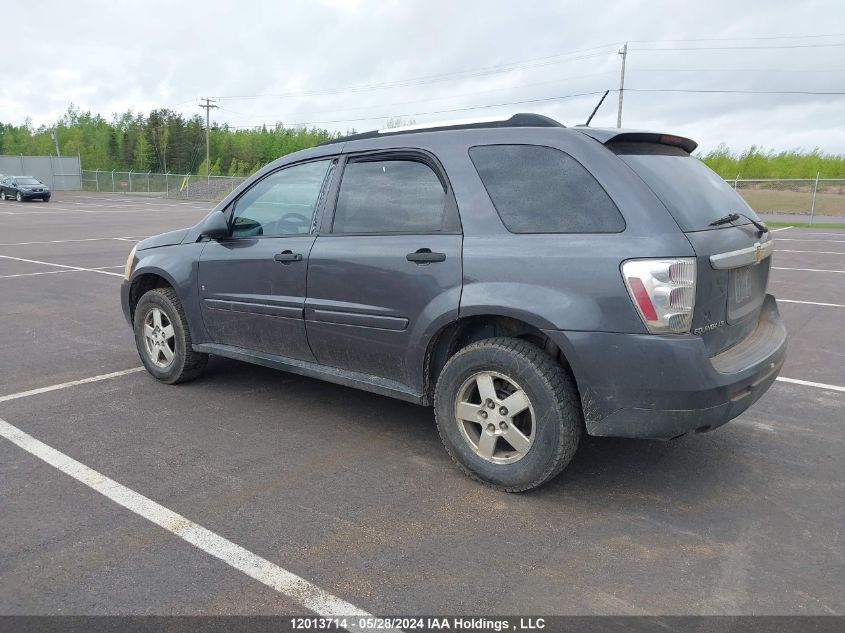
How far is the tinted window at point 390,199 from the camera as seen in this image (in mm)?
3855

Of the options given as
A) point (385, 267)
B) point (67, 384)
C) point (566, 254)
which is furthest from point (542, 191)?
point (67, 384)

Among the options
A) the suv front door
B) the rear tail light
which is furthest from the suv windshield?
the suv front door

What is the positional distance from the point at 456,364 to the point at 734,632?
5.53 ft

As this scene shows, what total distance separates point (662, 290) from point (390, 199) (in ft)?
5.41

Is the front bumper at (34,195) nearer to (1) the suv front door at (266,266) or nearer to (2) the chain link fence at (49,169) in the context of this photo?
(2) the chain link fence at (49,169)

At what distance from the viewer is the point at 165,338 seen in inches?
209

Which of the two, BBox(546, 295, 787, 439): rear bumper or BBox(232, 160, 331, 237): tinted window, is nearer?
BBox(546, 295, 787, 439): rear bumper

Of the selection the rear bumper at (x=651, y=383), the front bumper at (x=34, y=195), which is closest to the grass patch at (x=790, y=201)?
the rear bumper at (x=651, y=383)

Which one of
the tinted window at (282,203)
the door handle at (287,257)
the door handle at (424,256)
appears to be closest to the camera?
the door handle at (424,256)

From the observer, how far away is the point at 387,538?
10.2 feet

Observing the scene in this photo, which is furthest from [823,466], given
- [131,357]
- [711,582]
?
[131,357]

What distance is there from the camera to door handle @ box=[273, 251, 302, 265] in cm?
431

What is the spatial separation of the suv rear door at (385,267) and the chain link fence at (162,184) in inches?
1928

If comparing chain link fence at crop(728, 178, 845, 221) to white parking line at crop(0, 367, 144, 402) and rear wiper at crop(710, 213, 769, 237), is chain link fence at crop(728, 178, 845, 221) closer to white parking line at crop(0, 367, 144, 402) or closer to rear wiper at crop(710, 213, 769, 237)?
rear wiper at crop(710, 213, 769, 237)
